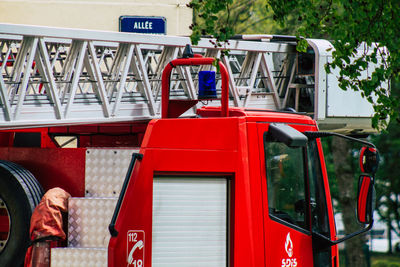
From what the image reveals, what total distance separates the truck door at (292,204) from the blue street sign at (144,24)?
10373mm

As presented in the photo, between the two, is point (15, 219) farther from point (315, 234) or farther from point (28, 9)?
point (28, 9)

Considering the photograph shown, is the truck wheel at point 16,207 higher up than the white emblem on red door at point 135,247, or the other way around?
the truck wheel at point 16,207

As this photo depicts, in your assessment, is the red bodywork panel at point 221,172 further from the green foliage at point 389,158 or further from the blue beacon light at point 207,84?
the green foliage at point 389,158

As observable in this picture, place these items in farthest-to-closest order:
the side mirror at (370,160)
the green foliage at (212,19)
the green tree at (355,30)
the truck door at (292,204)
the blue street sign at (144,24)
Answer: the blue street sign at (144,24), the green tree at (355,30), the green foliage at (212,19), the side mirror at (370,160), the truck door at (292,204)

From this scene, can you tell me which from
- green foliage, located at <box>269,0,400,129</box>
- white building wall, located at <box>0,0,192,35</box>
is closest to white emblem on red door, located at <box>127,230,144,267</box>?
green foliage, located at <box>269,0,400,129</box>

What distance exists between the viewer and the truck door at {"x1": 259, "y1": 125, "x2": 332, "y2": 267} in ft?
19.2

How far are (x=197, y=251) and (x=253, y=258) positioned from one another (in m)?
0.40

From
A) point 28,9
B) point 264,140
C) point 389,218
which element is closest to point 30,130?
point 264,140

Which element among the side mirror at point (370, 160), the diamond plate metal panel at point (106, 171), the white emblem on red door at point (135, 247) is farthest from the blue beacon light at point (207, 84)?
the white emblem on red door at point (135, 247)

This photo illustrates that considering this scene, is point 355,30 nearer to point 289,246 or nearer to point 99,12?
point 289,246

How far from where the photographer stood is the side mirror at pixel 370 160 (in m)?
6.01

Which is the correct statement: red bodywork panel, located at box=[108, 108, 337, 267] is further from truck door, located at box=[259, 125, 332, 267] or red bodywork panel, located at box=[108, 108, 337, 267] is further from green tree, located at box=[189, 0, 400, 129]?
green tree, located at box=[189, 0, 400, 129]

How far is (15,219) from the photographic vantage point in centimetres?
643

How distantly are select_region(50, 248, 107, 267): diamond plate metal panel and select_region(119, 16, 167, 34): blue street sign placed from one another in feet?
34.5
